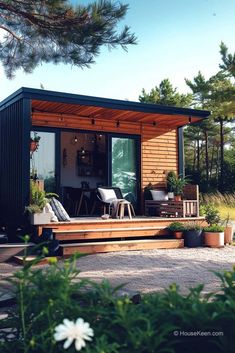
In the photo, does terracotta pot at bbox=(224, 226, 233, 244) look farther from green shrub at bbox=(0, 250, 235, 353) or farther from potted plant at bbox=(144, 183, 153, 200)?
green shrub at bbox=(0, 250, 235, 353)

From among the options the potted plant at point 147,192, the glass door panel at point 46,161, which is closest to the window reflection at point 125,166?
the potted plant at point 147,192

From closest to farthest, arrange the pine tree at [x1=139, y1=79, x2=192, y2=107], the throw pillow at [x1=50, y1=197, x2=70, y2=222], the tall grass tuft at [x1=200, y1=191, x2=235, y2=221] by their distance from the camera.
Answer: the throw pillow at [x1=50, y1=197, x2=70, y2=222] → the tall grass tuft at [x1=200, y1=191, x2=235, y2=221] → the pine tree at [x1=139, y1=79, x2=192, y2=107]

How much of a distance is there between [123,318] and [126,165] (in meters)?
8.47

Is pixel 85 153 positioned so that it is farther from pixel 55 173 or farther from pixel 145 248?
pixel 145 248

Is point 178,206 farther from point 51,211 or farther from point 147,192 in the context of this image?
point 51,211

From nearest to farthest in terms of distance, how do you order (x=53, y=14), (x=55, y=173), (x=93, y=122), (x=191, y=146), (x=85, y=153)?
1. (x=53, y=14)
2. (x=55, y=173)
3. (x=93, y=122)
4. (x=85, y=153)
5. (x=191, y=146)

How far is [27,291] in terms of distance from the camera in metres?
1.27

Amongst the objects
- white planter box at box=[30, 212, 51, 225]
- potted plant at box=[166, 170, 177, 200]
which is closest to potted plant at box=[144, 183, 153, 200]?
potted plant at box=[166, 170, 177, 200]

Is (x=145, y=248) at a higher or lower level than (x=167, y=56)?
lower

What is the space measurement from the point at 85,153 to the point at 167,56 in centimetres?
443

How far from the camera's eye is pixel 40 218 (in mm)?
6355

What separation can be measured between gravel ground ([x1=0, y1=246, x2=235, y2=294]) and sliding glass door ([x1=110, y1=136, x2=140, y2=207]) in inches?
113

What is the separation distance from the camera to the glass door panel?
8445 millimetres

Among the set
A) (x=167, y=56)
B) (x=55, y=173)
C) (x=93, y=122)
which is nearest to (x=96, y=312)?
(x=55, y=173)
